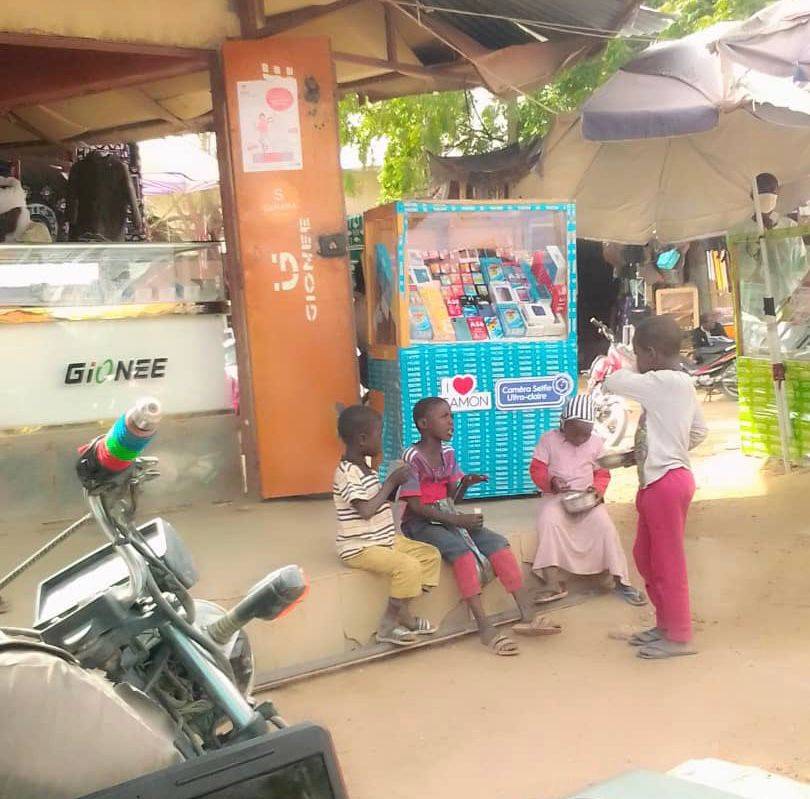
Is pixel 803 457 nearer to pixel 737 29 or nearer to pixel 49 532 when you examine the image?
pixel 737 29

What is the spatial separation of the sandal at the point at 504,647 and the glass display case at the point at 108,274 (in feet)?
8.65

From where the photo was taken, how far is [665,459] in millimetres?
4359

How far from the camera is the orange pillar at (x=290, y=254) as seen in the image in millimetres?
5660

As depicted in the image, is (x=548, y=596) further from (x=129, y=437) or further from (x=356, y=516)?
(x=129, y=437)

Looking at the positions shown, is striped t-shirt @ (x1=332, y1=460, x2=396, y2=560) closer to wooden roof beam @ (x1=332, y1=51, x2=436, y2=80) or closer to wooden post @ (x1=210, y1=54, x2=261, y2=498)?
wooden post @ (x1=210, y1=54, x2=261, y2=498)

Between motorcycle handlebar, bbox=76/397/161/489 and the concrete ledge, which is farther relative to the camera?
the concrete ledge

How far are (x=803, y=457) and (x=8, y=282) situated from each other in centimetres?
570

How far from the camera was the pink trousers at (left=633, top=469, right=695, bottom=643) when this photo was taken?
14.3 feet

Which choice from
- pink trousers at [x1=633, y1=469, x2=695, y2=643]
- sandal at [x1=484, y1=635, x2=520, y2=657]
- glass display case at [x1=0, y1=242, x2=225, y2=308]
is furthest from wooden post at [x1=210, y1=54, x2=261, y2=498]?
pink trousers at [x1=633, y1=469, x2=695, y2=643]

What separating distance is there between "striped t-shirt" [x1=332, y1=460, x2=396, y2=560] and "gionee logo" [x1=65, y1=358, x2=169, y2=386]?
1.82 metres

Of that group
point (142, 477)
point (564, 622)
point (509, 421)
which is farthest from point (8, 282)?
point (142, 477)

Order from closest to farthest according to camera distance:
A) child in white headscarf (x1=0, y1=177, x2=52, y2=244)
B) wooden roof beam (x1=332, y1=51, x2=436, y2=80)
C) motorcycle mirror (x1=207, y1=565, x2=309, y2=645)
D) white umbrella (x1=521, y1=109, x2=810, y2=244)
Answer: motorcycle mirror (x1=207, y1=565, x2=309, y2=645), wooden roof beam (x1=332, y1=51, x2=436, y2=80), child in white headscarf (x1=0, y1=177, x2=52, y2=244), white umbrella (x1=521, y1=109, x2=810, y2=244)

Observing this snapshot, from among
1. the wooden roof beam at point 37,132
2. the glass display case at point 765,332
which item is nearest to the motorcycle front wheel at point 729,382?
the glass display case at point 765,332

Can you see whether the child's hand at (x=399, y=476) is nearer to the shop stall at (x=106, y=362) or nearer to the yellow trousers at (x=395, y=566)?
the yellow trousers at (x=395, y=566)
